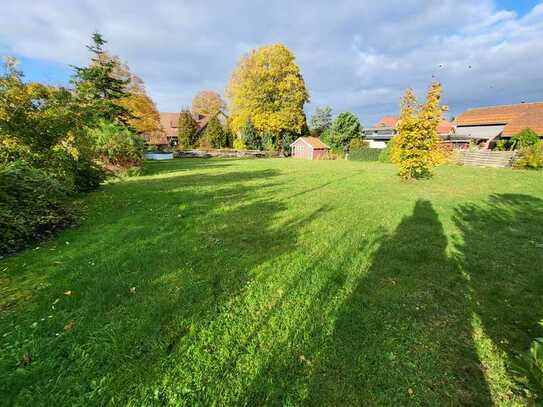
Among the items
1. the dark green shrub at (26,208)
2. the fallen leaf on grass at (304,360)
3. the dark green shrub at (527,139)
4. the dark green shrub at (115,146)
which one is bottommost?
the fallen leaf on grass at (304,360)

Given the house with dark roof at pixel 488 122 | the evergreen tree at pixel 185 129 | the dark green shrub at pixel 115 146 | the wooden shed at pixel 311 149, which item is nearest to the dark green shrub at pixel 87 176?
the dark green shrub at pixel 115 146

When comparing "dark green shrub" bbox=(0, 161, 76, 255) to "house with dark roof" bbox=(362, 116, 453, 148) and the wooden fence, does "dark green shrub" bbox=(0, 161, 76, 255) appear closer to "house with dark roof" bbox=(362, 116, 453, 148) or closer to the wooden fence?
the wooden fence

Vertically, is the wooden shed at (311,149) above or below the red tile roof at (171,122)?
below

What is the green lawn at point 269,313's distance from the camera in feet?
7.09

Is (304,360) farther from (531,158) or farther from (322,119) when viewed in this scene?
(322,119)

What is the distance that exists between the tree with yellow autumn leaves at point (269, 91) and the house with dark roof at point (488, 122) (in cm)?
2280

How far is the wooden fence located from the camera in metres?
19.7

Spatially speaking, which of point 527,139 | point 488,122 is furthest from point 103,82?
point 488,122

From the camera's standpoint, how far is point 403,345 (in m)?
2.62

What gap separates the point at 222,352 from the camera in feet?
8.21

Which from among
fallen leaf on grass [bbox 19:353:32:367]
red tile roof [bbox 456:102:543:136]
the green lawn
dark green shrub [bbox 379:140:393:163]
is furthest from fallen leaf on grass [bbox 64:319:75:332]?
red tile roof [bbox 456:102:543:136]

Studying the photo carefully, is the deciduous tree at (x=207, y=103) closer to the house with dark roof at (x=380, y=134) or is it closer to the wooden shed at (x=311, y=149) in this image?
the wooden shed at (x=311, y=149)

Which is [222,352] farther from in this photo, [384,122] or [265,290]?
[384,122]

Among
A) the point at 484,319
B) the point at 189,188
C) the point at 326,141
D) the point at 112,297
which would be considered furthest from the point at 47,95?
the point at 326,141
